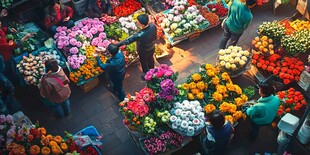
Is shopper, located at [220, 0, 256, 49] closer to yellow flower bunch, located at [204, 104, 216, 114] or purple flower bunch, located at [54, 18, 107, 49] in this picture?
yellow flower bunch, located at [204, 104, 216, 114]

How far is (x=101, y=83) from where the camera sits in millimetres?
Answer: 8250

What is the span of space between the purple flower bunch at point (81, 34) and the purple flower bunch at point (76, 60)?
344 millimetres

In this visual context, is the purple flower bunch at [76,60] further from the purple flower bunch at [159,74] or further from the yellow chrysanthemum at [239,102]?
the yellow chrysanthemum at [239,102]

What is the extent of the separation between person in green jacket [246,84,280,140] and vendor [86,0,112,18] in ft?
14.3

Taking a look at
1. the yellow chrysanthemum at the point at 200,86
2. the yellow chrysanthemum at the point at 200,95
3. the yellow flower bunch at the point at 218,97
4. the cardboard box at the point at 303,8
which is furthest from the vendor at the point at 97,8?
the cardboard box at the point at 303,8

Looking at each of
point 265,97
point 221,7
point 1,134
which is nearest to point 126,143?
point 1,134

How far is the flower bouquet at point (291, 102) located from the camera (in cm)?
714

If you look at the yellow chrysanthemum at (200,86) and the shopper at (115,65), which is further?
the yellow chrysanthemum at (200,86)

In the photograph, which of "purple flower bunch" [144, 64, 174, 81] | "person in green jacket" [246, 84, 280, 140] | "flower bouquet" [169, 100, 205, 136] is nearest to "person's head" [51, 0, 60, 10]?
"purple flower bunch" [144, 64, 174, 81]

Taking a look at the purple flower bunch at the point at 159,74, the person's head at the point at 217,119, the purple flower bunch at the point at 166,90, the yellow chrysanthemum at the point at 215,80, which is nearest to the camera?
the person's head at the point at 217,119

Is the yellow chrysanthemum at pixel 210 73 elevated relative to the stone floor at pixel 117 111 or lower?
elevated

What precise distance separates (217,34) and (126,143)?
3684 millimetres

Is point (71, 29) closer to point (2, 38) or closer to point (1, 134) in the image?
point (2, 38)

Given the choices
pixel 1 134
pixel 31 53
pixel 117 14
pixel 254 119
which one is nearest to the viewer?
pixel 1 134
